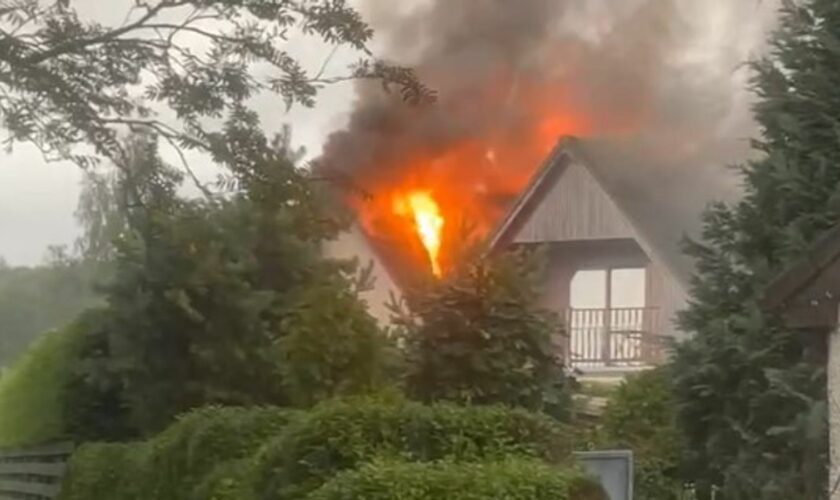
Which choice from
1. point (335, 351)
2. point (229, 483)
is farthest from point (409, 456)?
point (335, 351)

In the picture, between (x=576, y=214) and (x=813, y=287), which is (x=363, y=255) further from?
(x=813, y=287)

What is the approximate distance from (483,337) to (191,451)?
6.88 feet

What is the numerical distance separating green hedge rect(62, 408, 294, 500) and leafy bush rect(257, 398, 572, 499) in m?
1.54

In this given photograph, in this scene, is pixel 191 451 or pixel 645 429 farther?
pixel 645 429

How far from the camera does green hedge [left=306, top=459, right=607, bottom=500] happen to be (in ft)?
22.3

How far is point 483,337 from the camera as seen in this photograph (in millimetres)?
10969

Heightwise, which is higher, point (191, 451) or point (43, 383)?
point (43, 383)

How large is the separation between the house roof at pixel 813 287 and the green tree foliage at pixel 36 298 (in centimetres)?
793

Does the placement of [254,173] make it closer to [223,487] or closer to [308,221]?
[308,221]

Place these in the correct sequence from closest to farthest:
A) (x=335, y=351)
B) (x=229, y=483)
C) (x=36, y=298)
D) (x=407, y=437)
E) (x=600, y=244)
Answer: (x=407, y=437) < (x=229, y=483) < (x=335, y=351) < (x=36, y=298) < (x=600, y=244)

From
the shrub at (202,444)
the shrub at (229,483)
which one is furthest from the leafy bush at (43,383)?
the shrub at (229,483)

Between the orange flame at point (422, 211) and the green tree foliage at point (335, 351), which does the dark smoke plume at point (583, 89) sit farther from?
the green tree foliage at point (335, 351)

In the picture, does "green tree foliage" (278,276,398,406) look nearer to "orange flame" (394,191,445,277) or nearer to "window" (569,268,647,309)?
"orange flame" (394,191,445,277)

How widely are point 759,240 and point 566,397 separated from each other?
2027 millimetres
